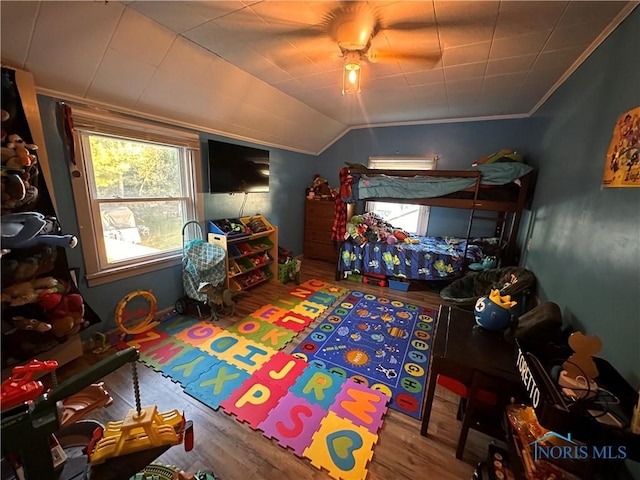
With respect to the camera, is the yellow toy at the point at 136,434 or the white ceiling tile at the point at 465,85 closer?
the yellow toy at the point at 136,434

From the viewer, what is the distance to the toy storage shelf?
297 cm

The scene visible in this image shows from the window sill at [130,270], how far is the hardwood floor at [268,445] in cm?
71

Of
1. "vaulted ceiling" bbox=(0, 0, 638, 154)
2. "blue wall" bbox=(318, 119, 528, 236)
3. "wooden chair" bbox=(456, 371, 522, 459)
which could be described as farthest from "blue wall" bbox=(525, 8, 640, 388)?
"blue wall" bbox=(318, 119, 528, 236)

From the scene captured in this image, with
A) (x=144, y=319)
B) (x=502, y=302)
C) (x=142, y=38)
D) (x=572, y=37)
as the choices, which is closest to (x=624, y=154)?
(x=502, y=302)

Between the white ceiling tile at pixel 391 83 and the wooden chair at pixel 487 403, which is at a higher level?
the white ceiling tile at pixel 391 83

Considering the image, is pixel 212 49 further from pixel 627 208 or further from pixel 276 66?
pixel 627 208

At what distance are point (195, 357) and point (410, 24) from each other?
114 inches

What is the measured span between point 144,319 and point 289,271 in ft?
5.94

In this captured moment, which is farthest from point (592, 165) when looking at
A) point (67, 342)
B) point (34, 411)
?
point (67, 342)

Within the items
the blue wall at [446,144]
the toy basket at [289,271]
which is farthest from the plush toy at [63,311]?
the blue wall at [446,144]

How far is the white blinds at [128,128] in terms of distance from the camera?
1924 millimetres

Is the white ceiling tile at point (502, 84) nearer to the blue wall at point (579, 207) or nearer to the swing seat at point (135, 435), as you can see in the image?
the blue wall at point (579, 207)

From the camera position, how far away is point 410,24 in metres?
1.58

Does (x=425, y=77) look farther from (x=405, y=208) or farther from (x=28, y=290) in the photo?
(x=28, y=290)
